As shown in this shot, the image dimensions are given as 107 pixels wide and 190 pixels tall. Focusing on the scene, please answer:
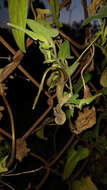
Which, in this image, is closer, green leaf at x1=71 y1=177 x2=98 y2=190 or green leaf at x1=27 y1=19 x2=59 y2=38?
green leaf at x1=27 y1=19 x2=59 y2=38

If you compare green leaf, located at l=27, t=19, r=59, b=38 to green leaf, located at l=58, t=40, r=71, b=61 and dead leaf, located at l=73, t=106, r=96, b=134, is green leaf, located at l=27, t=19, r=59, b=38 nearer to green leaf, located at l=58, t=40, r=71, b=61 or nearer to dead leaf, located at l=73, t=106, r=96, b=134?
green leaf, located at l=58, t=40, r=71, b=61

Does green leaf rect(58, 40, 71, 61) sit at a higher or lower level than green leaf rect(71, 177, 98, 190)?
higher

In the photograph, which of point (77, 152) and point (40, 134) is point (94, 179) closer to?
point (77, 152)

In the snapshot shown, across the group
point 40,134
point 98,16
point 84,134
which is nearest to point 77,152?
point 84,134

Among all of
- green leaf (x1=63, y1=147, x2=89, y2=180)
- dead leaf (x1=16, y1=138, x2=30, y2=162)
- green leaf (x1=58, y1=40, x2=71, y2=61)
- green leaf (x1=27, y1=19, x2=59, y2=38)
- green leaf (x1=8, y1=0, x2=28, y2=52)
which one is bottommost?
green leaf (x1=63, y1=147, x2=89, y2=180)

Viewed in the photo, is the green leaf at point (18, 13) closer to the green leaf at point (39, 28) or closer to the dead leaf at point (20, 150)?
the green leaf at point (39, 28)

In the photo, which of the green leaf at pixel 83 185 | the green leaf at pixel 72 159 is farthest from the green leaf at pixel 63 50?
the green leaf at pixel 83 185

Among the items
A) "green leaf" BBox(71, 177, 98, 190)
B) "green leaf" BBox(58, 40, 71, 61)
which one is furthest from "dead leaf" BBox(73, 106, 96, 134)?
"green leaf" BBox(71, 177, 98, 190)

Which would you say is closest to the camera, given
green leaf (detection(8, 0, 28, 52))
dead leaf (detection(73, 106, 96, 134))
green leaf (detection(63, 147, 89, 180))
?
green leaf (detection(8, 0, 28, 52))
